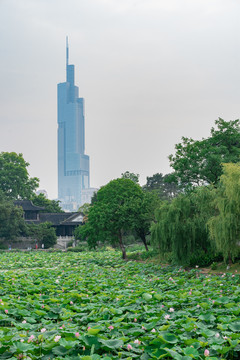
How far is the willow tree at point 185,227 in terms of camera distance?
1317cm

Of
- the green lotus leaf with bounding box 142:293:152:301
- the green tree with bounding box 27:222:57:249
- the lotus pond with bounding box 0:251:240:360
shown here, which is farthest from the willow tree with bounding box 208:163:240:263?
the green tree with bounding box 27:222:57:249

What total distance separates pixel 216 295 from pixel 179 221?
21.9ft

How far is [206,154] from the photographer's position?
57.0 ft

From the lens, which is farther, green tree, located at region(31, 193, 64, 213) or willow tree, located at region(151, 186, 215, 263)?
green tree, located at region(31, 193, 64, 213)

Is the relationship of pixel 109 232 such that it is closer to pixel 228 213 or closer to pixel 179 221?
pixel 179 221

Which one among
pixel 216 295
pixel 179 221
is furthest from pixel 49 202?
pixel 216 295

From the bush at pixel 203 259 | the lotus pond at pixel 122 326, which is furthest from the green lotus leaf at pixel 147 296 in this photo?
the bush at pixel 203 259

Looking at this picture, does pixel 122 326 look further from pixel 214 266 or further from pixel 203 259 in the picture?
pixel 203 259

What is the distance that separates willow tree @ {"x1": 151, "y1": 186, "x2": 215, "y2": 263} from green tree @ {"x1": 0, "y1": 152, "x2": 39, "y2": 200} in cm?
2733

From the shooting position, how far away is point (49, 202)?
135 feet

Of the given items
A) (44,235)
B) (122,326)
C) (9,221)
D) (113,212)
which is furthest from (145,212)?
(44,235)

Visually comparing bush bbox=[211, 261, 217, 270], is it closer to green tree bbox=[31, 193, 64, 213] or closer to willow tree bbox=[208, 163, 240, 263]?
willow tree bbox=[208, 163, 240, 263]

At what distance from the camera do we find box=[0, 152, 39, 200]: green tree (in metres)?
38.8

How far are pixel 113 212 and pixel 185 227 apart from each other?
4757 mm
